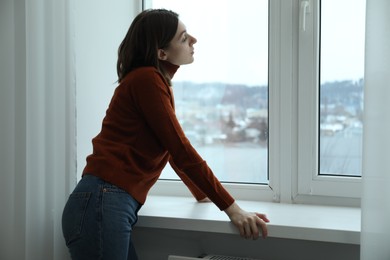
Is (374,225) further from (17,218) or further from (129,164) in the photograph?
(17,218)

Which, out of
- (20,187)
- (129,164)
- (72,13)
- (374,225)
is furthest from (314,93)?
(20,187)

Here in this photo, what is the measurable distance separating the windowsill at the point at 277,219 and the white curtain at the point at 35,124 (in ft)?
1.06

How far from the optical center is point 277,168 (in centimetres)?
180

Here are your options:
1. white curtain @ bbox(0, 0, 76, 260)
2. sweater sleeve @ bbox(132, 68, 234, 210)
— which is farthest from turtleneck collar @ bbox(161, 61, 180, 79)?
white curtain @ bbox(0, 0, 76, 260)

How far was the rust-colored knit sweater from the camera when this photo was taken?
4.43ft

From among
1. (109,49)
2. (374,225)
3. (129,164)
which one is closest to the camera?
(374,225)

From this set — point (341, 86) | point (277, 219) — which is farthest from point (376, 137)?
point (341, 86)

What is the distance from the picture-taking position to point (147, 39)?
145 cm

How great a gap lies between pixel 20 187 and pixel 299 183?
0.97m

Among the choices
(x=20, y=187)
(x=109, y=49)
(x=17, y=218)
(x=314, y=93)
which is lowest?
(x=17, y=218)

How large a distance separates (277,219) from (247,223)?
6.3 inches

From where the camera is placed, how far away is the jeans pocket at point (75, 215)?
130cm

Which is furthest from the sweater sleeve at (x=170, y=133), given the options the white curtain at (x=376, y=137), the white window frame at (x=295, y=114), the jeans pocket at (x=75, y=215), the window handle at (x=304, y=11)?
the window handle at (x=304, y=11)

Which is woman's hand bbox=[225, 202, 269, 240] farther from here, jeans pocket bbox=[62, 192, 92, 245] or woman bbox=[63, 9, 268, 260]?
jeans pocket bbox=[62, 192, 92, 245]
